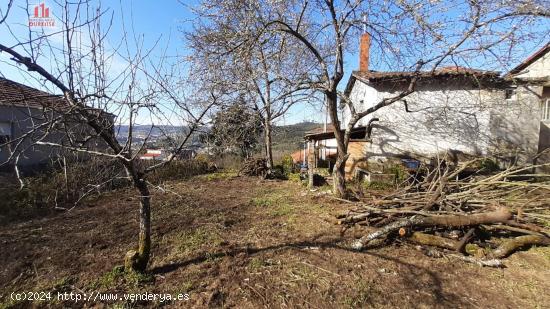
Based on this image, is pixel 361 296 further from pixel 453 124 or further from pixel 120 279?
pixel 453 124

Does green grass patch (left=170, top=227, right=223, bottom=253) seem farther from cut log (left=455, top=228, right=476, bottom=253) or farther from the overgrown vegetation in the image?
cut log (left=455, top=228, right=476, bottom=253)

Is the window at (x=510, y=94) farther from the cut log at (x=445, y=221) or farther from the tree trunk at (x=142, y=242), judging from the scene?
the tree trunk at (x=142, y=242)

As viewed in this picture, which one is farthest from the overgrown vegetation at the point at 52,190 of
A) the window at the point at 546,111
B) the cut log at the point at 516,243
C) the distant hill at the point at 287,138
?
the window at the point at 546,111

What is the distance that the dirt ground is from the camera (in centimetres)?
340

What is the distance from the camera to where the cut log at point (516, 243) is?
4555 mm

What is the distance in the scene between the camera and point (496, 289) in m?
3.69

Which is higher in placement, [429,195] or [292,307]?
[429,195]

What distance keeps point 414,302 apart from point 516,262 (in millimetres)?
2318

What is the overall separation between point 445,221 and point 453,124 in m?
7.51

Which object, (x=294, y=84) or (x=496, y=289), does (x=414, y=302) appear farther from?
(x=294, y=84)

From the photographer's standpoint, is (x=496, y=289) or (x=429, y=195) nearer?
(x=496, y=289)

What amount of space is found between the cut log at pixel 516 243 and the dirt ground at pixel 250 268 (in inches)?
5.1

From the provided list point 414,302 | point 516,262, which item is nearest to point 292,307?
point 414,302

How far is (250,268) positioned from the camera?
4020 mm
